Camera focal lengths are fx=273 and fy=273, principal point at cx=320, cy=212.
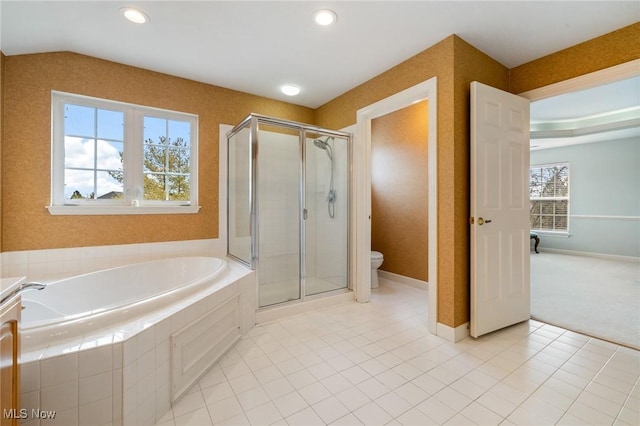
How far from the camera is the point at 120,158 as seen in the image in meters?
2.63

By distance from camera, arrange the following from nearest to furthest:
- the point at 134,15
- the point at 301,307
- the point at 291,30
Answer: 1. the point at 134,15
2. the point at 291,30
3. the point at 301,307

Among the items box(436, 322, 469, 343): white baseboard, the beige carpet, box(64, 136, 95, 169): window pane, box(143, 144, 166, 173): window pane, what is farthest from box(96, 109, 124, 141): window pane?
the beige carpet

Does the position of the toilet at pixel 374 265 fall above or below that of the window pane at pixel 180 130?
below

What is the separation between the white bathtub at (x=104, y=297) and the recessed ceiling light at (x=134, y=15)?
1905 millimetres

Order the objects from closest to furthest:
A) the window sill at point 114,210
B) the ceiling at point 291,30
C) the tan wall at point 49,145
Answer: the ceiling at point 291,30, the tan wall at point 49,145, the window sill at point 114,210

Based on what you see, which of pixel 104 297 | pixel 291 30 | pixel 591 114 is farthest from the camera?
pixel 591 114

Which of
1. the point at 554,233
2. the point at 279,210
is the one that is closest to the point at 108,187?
the point at 279,210

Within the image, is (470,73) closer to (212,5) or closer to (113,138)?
(212,5)

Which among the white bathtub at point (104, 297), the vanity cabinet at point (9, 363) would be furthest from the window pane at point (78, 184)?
the vanity cabinet at point (9, 363)

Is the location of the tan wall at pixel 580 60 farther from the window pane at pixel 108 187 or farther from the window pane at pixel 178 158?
the window pane at pixel 108 187

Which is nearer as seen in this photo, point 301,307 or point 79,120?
point 79,120

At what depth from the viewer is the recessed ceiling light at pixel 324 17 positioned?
1.90 m

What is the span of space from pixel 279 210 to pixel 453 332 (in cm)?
200

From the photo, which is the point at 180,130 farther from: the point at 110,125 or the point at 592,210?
the point at 592,210
